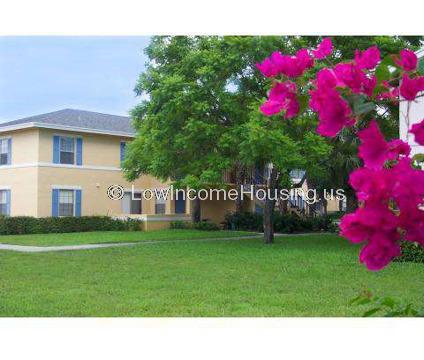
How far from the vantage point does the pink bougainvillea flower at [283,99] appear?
1.26 metres

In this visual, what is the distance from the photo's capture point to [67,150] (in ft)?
32.1

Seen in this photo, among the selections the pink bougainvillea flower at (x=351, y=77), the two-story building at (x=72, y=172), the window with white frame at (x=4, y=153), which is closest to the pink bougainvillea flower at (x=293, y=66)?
the pink bougainvillea flower at (x=351, y=77)

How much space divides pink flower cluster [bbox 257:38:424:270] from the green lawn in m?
3.72

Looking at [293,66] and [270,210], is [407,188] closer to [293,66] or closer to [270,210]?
[293,66]

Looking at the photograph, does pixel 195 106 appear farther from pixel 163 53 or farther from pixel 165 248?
pixel 165 248

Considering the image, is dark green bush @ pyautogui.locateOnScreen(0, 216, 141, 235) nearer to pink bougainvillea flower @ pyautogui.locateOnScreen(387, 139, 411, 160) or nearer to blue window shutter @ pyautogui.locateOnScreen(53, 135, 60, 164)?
blue window shutter @ pyautogui.locateOnScreen(53, 135, 60, 164)

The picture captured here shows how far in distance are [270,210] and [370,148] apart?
960cm

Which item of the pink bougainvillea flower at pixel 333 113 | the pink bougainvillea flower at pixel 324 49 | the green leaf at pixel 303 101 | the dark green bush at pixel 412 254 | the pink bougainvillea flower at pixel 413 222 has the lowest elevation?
the dark green bush at pixel 412 254

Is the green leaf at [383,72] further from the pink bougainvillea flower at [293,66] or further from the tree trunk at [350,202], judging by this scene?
the tree trunk at [350,202]

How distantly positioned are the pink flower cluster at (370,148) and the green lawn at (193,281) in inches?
147

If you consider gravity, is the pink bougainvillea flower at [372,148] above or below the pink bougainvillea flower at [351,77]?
below

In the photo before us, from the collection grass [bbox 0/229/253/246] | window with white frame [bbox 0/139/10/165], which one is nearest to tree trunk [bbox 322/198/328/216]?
grass [bbox 0/229/253/246]

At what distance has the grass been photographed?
8797 millimetres
